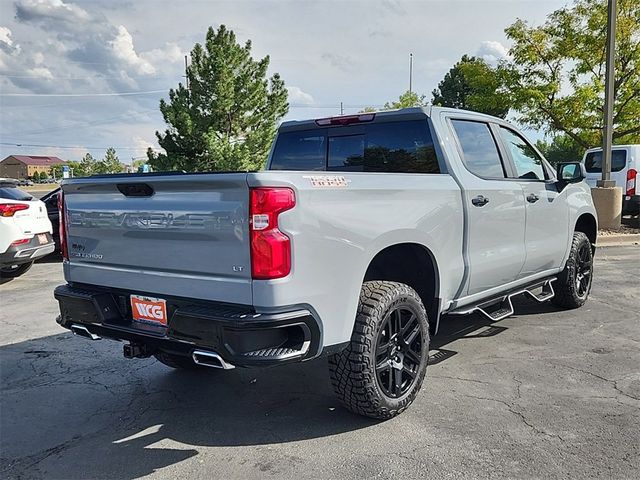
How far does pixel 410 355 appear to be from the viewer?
3598 millimetres

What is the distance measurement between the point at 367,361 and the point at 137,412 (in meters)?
1.68

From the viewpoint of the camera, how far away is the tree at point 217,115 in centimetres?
1798

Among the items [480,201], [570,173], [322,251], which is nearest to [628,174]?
[570,173]

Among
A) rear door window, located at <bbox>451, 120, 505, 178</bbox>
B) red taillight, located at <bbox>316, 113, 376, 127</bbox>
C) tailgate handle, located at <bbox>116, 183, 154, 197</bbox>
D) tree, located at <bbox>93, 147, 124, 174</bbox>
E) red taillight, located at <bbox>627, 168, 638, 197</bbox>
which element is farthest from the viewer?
tree, located at <bbox>93, 147, 124, 174</bbox>

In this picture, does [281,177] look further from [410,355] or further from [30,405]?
[30,405]

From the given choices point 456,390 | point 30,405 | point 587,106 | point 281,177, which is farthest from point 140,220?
point 587,106

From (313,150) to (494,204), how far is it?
1.60 meters

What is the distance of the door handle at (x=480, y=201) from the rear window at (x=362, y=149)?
37 centimetres

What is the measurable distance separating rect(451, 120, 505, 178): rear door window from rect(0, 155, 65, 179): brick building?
15167 centimetres

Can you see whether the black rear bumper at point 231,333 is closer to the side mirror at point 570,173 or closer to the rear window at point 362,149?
the rear window at point 362,149

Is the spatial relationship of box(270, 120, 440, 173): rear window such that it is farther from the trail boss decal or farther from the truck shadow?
the truck shadow

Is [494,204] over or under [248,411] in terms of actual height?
over

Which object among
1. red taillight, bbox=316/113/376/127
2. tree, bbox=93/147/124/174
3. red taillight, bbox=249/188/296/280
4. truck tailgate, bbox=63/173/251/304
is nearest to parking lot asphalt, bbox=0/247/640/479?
truck tailgate, bbox=63/173/251/304

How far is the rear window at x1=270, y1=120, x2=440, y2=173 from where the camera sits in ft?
13.8
